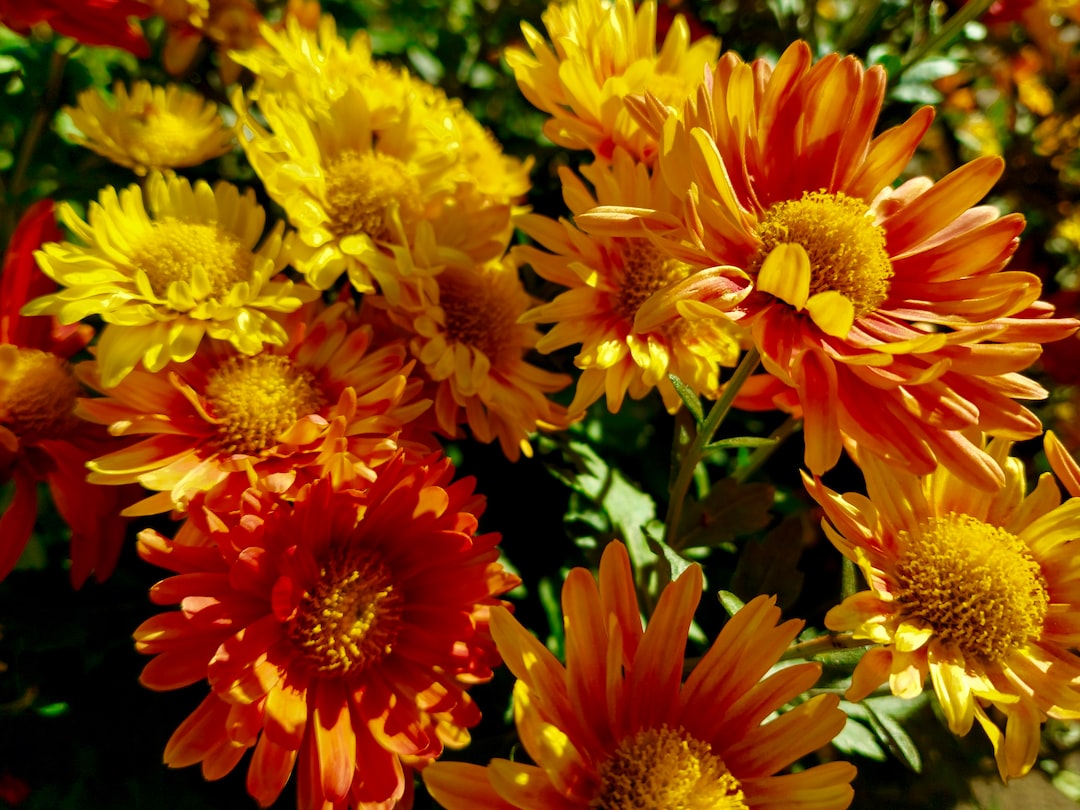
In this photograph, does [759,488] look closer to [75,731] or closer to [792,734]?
[792,734]

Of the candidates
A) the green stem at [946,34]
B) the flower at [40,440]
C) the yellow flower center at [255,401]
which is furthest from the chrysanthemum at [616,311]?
the green stem at [946,34]

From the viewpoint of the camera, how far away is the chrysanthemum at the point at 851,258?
1.93 feet

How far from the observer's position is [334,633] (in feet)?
2.31

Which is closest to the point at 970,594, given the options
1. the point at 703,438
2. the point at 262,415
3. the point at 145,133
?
the point at 703,438

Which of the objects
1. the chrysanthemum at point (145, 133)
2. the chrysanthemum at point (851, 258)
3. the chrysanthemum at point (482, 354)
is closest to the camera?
the chrysanthemum at point (851, 258)

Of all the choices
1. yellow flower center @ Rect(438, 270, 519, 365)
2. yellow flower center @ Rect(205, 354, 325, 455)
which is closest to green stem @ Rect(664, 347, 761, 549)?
yellow flower center @ Rect(438, 270, 519, 365)

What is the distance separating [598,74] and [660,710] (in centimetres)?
65

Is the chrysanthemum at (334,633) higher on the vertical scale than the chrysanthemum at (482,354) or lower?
lower

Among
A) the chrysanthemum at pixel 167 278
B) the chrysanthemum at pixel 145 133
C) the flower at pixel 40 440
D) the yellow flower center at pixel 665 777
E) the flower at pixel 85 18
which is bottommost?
the flower at pixel 40 440

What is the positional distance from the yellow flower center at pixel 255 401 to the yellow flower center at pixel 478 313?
0.59 feet

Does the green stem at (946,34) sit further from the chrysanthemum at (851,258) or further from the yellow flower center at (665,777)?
the yellow flower center at (665,777)

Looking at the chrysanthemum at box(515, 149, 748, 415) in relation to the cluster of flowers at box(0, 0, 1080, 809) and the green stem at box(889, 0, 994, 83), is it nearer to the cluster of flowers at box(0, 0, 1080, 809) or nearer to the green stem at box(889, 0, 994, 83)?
the cluster of flowers at box(0, 0, 1080, 809)

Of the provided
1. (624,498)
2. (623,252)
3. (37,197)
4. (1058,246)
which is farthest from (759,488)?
(1058,246)

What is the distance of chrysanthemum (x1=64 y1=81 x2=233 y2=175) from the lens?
955 millimetres
